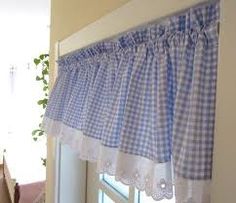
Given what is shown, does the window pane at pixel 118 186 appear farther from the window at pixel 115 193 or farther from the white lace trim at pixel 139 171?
the white lace trim at pixel 139 171

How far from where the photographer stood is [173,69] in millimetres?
809

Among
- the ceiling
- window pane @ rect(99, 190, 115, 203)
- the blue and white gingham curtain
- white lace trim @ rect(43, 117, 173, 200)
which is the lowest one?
window pane @ rect(99, 190, 115, 203)

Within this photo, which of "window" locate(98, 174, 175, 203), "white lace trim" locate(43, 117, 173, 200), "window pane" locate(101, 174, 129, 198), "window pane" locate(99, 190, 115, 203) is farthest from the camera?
"window pane" locate(99, 190, 115, 203)

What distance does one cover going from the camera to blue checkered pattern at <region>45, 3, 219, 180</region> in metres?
A: 0.68

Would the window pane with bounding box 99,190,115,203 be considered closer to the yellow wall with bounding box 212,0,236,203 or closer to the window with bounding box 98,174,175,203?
the window with bounding box 98,174,175,203

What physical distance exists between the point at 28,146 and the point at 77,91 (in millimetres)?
4716

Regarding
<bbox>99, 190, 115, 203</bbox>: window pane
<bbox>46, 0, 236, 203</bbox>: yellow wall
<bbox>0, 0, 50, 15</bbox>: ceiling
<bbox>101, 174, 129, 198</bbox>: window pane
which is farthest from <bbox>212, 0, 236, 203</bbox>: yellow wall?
<bbox>0, 0, 50, 15</bbox>: ceiling

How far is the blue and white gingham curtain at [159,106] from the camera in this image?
68cm

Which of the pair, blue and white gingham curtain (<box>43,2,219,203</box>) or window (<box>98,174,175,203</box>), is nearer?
blue and white gingham curtain (<box>43,2,219,203</box>)

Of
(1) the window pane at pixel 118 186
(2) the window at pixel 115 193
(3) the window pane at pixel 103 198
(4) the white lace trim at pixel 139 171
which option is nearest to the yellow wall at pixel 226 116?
(4) the white lace trim at pixel 139 171

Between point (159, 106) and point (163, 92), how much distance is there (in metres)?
0.03

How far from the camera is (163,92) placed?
31.5 inches

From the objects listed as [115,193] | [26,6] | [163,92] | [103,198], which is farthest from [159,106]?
[26,6]

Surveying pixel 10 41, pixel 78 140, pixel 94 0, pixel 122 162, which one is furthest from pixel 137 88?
pixel 10 41
